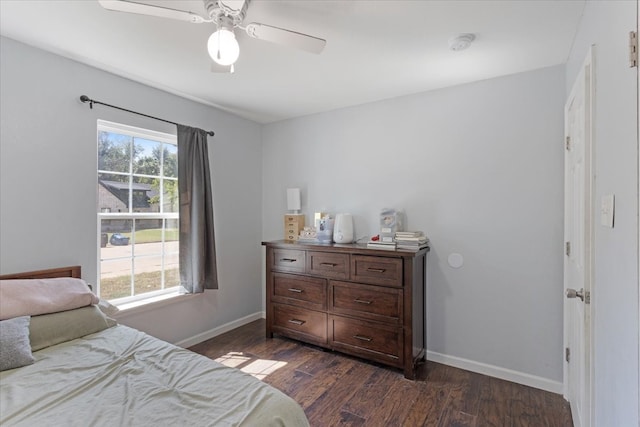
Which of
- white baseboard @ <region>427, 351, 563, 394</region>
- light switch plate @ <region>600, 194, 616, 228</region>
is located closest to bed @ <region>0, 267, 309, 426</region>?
light switch plate @ <region>600, 194, 616, 228</region>

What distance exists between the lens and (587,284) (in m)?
1.52

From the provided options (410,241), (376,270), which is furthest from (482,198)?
(376,270)

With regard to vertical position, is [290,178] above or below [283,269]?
above

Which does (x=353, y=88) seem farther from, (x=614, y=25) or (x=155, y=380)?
(x=155, y=380)

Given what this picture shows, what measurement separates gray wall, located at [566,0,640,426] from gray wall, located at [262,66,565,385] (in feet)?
3.67

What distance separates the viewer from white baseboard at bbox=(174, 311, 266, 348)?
3.13m

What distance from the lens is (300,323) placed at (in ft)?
10.2

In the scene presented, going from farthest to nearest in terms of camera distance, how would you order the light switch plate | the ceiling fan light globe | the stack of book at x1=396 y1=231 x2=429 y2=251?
the stack of book at x1=396 y1=231 x2=429 y2=251 < the ceiling fan light globe < the light switch plate

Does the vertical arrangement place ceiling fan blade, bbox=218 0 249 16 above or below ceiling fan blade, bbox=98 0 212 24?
above

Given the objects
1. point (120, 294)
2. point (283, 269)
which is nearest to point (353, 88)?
point (283, 269)

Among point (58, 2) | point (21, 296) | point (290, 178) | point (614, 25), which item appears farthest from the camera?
point (290, 178)

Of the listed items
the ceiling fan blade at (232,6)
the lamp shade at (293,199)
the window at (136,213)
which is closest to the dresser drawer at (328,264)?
the lamp shade at (293,199)

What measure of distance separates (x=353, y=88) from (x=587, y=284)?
2.22 m

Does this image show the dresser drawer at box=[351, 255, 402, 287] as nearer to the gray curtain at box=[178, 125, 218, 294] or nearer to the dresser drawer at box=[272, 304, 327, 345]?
the dresser drawer at box=[272, 304, 327, 345]
